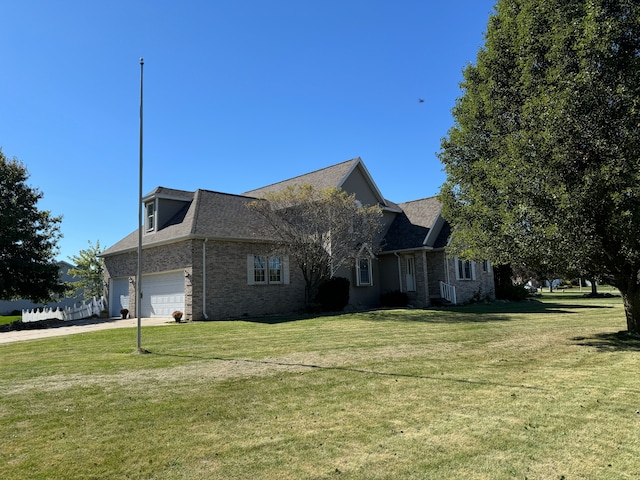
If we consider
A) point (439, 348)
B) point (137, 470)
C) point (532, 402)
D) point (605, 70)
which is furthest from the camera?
point (439, 348)

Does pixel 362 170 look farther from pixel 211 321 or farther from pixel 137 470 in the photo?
pixel 137 470

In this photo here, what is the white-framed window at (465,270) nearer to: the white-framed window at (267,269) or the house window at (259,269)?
the white-framed window at (267,269)

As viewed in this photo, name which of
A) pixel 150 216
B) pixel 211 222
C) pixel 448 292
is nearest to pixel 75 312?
pixel 150 216

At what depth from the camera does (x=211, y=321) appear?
63.9ft

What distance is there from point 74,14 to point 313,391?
12.4 m

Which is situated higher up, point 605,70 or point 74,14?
point 74,14

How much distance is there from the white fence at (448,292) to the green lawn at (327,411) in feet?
46.3

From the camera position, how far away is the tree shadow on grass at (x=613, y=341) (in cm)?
1039

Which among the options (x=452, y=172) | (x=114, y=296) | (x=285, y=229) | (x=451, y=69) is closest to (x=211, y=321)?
(x=285, y=229)

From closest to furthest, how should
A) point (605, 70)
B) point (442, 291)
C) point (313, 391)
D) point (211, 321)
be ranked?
1. point (313, 391)
2. point (605, 70)
3. point (211, 321)
4. point (442, 291)

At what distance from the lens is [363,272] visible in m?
26.5

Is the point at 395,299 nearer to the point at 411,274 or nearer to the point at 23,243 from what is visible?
the point at 411,274

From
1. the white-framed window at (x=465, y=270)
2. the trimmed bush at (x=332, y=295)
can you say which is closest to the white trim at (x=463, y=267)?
the white-framed window at (x=465, y=270)

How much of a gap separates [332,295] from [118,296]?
12647mm
